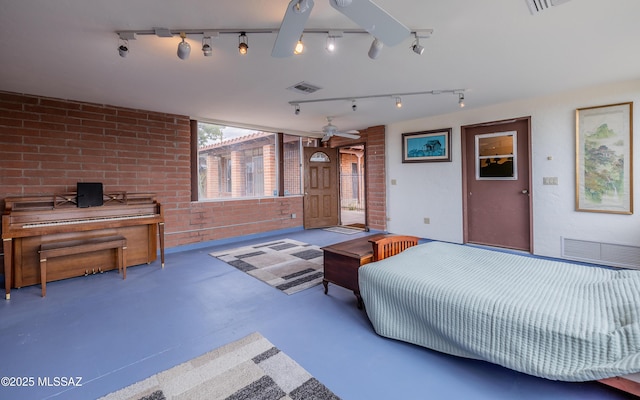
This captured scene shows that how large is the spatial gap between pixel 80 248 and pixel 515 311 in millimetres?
4209

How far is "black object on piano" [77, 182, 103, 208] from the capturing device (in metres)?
3.69

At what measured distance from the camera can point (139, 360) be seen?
1.93 meters

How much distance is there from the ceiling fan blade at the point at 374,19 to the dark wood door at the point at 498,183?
3622 mm

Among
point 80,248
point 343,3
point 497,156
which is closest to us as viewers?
point 343,3

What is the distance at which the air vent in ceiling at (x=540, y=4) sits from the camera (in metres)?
1.91

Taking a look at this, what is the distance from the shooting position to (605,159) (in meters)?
3.69

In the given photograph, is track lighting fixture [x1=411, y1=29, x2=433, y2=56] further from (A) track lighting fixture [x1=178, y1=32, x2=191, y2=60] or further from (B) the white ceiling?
(A) track lighting fixture [x1=178, y1=32, x2=191, y2=60]

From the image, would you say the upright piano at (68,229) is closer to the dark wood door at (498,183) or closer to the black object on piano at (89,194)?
the black object on piano at (89,194)

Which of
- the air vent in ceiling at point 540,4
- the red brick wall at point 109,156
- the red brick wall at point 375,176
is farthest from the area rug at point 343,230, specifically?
the air vent in ceiling at point 540,4

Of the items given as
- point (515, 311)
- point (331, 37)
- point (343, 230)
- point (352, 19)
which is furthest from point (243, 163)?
point (515, 311)

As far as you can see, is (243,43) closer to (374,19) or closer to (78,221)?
(374,19)

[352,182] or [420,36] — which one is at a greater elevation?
[420,36]

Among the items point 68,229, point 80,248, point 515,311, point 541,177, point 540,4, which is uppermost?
point 540,4

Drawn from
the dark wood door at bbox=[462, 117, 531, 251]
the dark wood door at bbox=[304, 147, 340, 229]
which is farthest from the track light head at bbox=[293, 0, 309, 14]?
the dark wood door at bbox=[304, 147, 340, 229]
